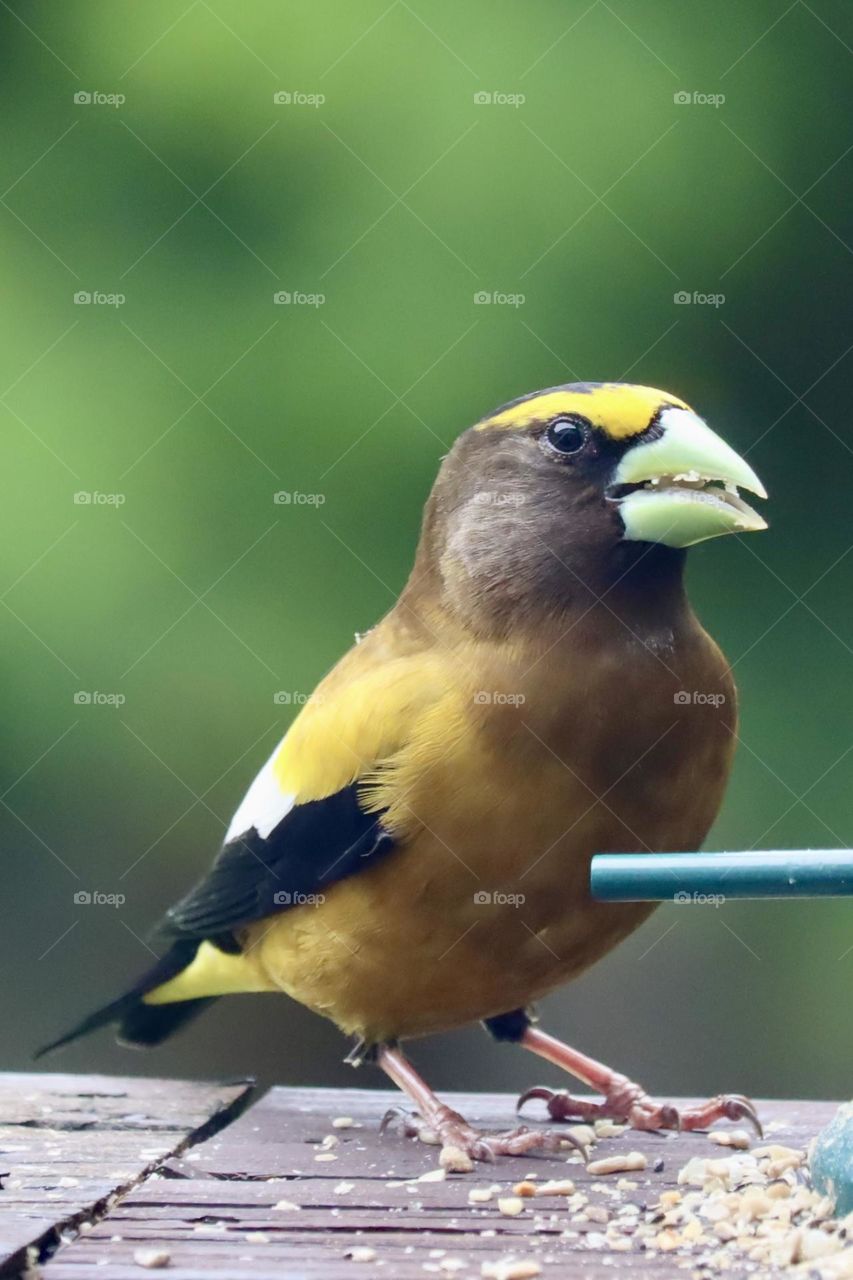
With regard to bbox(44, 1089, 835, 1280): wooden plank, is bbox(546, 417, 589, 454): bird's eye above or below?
above

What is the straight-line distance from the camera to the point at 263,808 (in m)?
2.34

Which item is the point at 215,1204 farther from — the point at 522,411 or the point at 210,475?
the point at 210,475

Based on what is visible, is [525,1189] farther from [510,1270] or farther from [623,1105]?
[623,1105]

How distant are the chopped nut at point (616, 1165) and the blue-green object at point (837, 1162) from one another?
31 cm

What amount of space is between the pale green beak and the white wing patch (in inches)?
26.1

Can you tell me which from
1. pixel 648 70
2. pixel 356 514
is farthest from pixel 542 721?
pixel 648 70

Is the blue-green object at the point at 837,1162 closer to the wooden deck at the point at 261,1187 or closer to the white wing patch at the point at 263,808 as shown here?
the wooden deck at the point at 261,1187

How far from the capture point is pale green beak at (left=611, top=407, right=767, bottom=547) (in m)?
1.95

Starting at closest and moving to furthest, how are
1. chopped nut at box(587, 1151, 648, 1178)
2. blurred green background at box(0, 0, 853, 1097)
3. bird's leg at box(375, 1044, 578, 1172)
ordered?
chopped nut at box(587, 1151, 648, 1178) < bird's leg at box(375, 1044, 578, 1172) < blurred green background at box(0, 0, 853, 1097)

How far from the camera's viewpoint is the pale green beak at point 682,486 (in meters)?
1.95

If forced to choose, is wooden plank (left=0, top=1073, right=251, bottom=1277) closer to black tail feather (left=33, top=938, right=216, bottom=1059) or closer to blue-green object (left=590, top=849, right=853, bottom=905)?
black tail feather (left=33, top=938, right=216, bottom=1059)

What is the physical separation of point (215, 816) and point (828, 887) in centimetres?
210

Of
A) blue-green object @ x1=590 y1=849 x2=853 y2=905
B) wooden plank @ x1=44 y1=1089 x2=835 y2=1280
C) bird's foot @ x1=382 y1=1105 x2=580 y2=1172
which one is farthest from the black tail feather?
blue-green object @ x1=590 y1=849 x2=853 y2=905

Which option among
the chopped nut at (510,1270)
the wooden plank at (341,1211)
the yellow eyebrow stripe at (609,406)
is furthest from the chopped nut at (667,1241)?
the yellow eyebrow stripe at (609,406)
